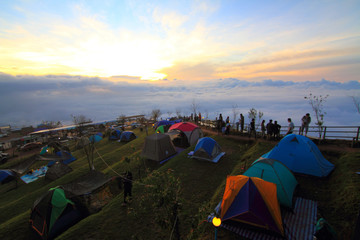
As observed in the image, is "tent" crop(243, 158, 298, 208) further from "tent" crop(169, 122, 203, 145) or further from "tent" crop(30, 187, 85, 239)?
"tent" crop(169, 122, 203, 145)

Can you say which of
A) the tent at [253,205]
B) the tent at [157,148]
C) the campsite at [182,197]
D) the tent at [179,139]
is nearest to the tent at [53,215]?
the campsite at [182,197]

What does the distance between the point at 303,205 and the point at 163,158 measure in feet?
32.1

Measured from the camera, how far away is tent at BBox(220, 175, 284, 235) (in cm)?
554

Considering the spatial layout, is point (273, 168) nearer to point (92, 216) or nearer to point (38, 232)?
point (92, 216)

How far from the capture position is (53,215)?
7.07m

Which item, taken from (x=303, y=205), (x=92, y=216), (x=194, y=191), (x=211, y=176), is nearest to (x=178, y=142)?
(x=211, y=176)

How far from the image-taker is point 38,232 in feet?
23.0

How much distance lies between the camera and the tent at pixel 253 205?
5.54m

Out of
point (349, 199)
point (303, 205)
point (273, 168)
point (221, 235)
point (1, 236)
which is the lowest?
point (1, 236)

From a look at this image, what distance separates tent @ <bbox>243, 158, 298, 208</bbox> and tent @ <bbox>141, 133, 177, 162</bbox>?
7895 millimetres

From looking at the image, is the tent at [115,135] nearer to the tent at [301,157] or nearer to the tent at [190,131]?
the tent at [190,131]

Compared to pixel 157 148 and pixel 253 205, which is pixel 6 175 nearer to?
pixel 157 148

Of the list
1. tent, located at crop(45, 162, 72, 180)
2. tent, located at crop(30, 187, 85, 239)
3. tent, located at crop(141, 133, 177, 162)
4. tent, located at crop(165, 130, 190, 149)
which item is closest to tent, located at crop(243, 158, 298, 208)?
tent, located at crop(141, 133, 177, 162)

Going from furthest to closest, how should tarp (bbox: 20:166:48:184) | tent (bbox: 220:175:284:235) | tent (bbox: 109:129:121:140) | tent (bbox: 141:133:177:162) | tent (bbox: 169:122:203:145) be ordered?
tent (bbox: 109:129:121:140), tent (bbox: 169:122:203:145), tarp (bbox: 20:166:48:184), tent (bbox: 141:133:177:162), tent (bbox: 220:175:284:235)
